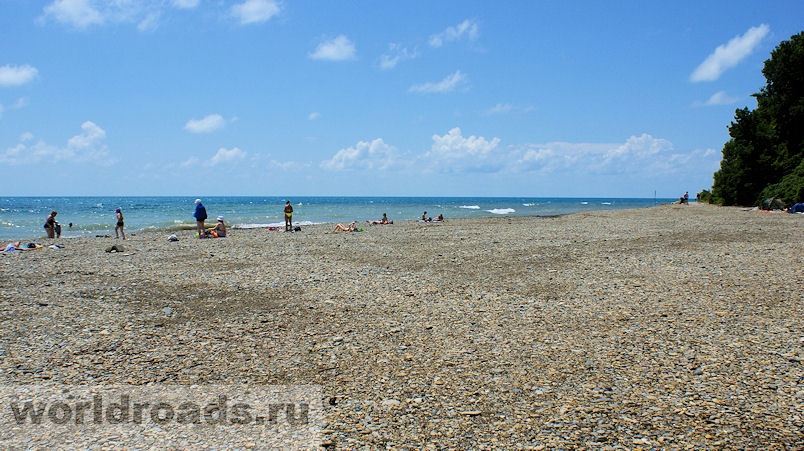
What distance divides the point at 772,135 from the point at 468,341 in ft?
141

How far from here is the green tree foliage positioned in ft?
116

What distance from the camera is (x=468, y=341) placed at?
6.68 metres

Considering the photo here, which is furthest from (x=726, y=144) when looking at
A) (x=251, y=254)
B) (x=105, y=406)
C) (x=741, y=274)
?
(x=105, y=406)

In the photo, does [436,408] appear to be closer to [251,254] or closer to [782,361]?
[782,361]

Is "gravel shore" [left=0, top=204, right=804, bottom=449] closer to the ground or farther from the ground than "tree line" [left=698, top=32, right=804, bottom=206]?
closer to the ground

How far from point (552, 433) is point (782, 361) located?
3.39 m

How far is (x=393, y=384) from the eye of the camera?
5.31 meters

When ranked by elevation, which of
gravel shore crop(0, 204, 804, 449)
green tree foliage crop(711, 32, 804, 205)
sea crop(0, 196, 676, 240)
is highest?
green tree foliage crop(711, 32, 804, 205)

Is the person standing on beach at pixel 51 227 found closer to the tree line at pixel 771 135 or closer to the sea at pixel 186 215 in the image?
the sea at pixel 186 215

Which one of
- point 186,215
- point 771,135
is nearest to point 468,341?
point 771,135

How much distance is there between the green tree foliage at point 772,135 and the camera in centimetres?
3550

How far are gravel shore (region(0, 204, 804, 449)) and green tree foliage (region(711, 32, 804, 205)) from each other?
99.2ft

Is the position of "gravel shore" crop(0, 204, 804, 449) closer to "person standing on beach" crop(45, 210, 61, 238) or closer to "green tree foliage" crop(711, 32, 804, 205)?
"person standing on beach" crop(45, 210, 61, 238)

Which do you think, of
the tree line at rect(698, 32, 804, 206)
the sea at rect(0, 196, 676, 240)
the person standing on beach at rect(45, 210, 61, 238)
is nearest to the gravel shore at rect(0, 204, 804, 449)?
the person standing on beach at rect(45, 210, 61, 238)
